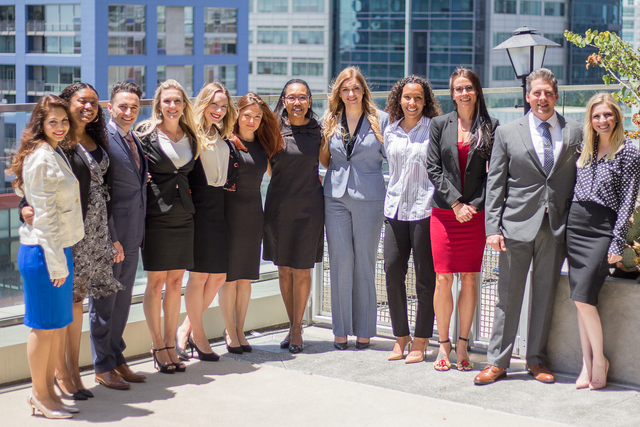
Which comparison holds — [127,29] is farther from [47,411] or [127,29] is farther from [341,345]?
[47,411]

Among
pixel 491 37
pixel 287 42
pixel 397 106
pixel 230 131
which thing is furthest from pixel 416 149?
pixel 287 42

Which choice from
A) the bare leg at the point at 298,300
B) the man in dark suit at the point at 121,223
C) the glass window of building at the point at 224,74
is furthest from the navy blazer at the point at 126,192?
the glass window of building at the point at 224,74

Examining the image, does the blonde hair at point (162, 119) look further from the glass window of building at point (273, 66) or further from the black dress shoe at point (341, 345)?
the glass window of building at point (273, 66)

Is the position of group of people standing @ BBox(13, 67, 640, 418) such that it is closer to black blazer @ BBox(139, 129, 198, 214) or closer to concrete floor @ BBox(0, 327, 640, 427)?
black blazer @ BBox(139, 129, 198, 214)

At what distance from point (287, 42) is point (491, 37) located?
822 inches

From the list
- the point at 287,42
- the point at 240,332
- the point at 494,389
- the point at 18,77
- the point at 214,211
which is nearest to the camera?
the point at 494,389

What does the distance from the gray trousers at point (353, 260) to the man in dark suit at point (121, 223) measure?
131cm

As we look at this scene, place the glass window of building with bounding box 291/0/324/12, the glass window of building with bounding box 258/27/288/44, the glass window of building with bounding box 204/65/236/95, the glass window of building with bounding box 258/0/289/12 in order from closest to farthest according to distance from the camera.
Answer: the glass window of building with bounding box 204/65/236/95
the glass window of building with bounding box 291/0/324/12
the glass window of building with bounding box 258/0/289/12
the glass window of building with bounding box 258/27/288/44

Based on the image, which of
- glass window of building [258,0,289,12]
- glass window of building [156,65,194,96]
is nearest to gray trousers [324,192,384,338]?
glass window of building [156,65,194,96]

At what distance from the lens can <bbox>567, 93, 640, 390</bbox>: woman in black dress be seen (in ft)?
13.4

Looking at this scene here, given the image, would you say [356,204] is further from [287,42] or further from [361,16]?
[287,42]

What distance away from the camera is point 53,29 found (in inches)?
2478

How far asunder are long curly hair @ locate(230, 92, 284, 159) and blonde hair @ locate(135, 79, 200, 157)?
1.11ft

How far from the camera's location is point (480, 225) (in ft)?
15.0
